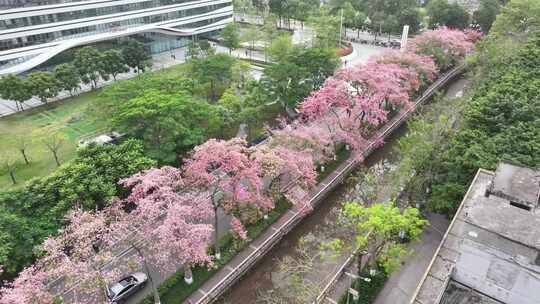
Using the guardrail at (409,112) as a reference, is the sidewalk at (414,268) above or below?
below

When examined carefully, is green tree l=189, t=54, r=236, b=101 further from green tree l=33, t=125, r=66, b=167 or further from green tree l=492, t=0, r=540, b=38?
green tree l=492, t=0, r=540, b=38

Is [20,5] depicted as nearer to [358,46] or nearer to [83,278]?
[83,278]

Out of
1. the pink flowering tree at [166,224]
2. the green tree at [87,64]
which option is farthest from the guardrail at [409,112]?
the green tree at [87,64]

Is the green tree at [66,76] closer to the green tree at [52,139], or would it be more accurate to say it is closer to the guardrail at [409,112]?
the green tree at [52,139]

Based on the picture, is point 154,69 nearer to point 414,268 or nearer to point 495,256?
point 414,268

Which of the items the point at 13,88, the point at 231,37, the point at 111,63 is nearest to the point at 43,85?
the point at 13,88

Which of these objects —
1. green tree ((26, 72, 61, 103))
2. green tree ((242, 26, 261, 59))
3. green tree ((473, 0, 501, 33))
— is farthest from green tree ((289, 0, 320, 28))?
green tree ((26, 72, 61, 103))

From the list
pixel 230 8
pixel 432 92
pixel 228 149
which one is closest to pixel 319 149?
pixel 228 149

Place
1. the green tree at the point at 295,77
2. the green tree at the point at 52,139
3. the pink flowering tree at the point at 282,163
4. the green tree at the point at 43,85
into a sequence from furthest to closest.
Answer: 1. the green tree at the point at 43,85
2. the green tree at the point at 295,77
3. the green tree at the point at 52,139
4. the pink flowering tree at the point at 282,163
